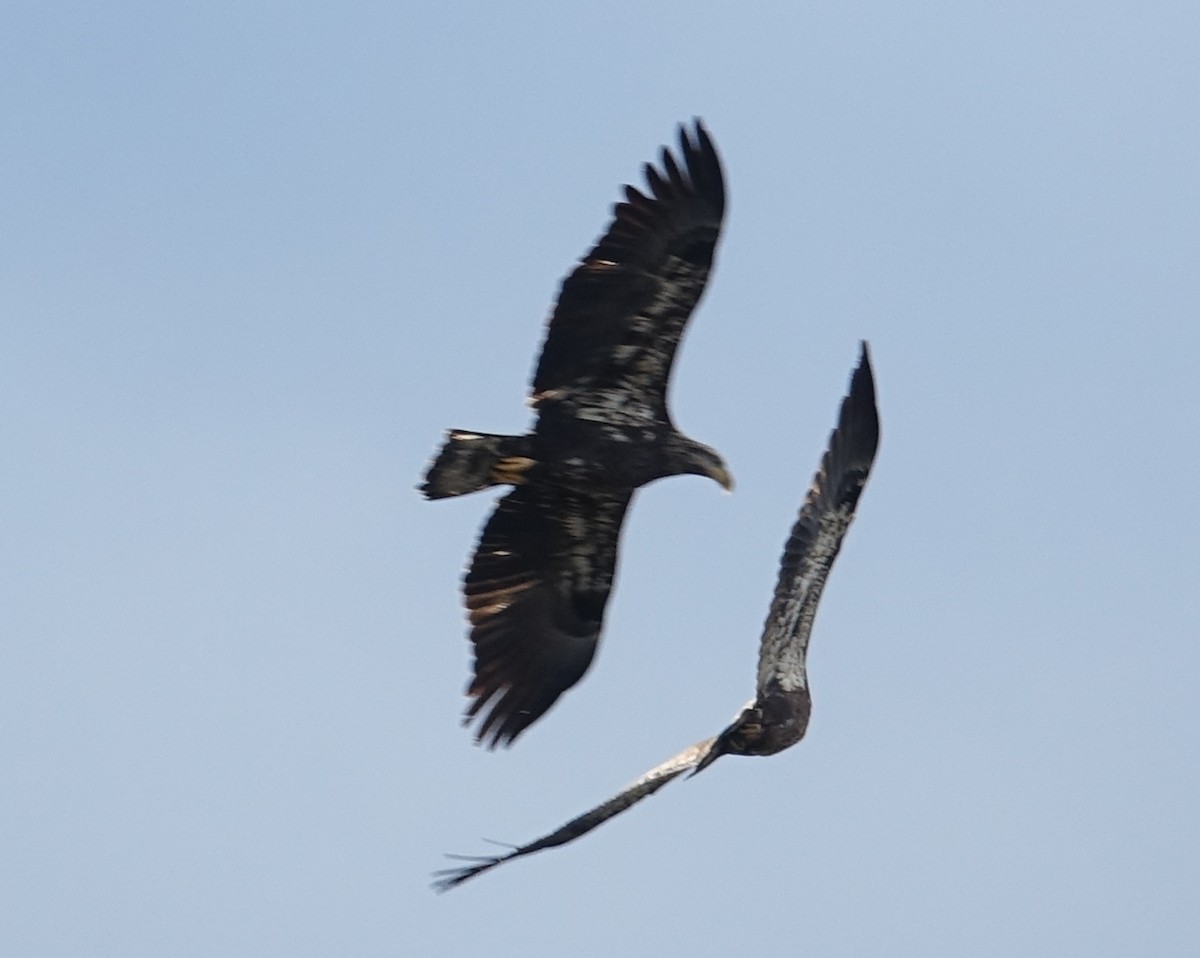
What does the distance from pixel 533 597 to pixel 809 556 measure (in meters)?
2.65

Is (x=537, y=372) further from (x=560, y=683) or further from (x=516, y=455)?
(x=560, y=683)

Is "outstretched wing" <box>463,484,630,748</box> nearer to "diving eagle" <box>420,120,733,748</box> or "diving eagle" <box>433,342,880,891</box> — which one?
"diving eagle" <box>420,120,733,748</box>

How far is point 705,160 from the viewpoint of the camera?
679 inches

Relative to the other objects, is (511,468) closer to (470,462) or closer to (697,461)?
(470,462)

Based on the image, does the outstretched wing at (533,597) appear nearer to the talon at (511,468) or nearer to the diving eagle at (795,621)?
the talon at (511,468)

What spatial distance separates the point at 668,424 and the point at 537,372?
1.05 m

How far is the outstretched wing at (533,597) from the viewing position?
62.0ft

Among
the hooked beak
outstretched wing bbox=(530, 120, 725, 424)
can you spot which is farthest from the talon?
the hooked beak

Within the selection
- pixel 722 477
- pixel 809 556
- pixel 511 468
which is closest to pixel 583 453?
pixel 511 468

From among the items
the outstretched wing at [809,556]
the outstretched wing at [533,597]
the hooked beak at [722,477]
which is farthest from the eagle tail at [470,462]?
the outstretched wing at [809,556]

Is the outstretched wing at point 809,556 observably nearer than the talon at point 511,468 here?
Yes

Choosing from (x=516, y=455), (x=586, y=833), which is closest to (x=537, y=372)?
(x=516, y=455)

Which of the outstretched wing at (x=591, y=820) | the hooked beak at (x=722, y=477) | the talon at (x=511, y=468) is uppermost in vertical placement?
the talon at (x=511, y=468)

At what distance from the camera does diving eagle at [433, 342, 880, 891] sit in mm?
17047
